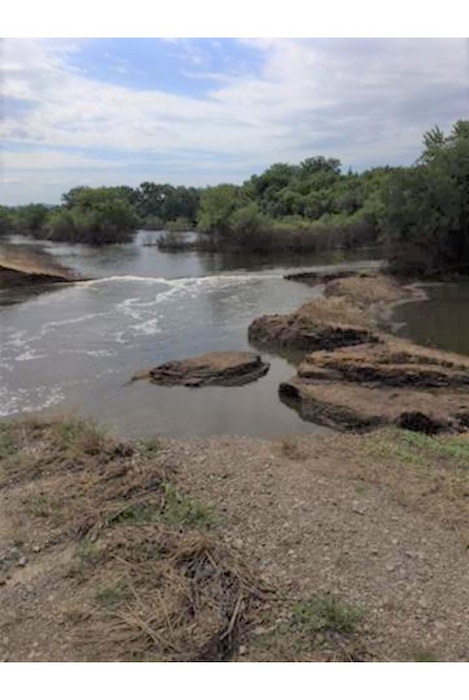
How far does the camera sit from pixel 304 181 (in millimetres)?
61375

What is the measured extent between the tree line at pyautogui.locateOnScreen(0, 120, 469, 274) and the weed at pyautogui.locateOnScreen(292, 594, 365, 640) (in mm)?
21769

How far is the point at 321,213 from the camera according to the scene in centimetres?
4916

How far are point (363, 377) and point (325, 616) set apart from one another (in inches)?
307

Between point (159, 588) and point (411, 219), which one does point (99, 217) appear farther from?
point (159, 588)

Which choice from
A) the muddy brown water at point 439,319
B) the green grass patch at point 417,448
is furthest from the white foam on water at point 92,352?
the green grass patch at point 417,448

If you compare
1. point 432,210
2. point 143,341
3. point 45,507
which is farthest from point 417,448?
point 432,210

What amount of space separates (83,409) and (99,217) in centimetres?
4028

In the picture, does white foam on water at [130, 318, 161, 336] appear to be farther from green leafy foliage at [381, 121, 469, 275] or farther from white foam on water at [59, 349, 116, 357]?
green leafy foliage at [381, 121, 469, 275]

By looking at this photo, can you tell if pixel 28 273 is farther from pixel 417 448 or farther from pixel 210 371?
pixel 417 448

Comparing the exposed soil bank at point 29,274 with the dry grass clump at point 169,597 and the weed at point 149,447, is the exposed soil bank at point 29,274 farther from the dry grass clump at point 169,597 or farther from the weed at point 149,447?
the dry grass clump at point 169,597

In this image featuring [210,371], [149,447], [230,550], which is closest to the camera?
[230,550]

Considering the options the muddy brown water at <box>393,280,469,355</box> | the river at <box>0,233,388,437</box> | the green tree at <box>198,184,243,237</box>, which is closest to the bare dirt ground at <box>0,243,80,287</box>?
the river at <box>0,233,388,437</box>

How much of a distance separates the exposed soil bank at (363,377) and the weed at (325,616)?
5.28 m

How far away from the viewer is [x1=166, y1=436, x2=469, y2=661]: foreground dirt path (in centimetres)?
411
